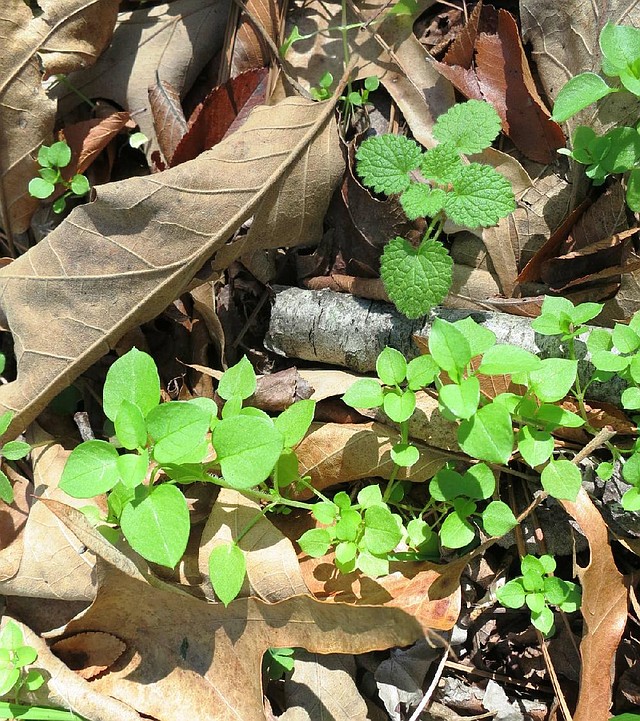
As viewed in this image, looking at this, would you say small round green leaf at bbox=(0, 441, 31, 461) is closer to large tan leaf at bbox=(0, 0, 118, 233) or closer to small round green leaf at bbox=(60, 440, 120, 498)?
small round green leaf at bbox=(60, 440, 120, 498)

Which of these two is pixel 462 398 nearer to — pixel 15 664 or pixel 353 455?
pixel 353 455

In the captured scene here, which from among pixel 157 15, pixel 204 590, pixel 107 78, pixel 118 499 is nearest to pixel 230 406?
pixel 118 499

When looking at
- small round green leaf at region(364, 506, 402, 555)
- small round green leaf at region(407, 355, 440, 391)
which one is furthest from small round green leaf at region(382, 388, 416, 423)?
small round green leaf at region(364, 506, 402, 555)

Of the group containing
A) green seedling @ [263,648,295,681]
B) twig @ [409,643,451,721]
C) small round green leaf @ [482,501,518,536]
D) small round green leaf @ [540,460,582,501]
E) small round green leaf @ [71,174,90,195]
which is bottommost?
twig @ [409,643,451,721]

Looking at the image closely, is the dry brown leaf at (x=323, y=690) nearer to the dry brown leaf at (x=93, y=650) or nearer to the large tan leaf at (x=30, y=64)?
the dry brown leaf at (x=93, y=650)

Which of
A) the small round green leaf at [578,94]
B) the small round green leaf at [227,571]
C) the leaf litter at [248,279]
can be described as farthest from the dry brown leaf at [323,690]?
the small round green leaf at [578,94]

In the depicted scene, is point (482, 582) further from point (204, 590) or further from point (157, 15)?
point (157, 15)
